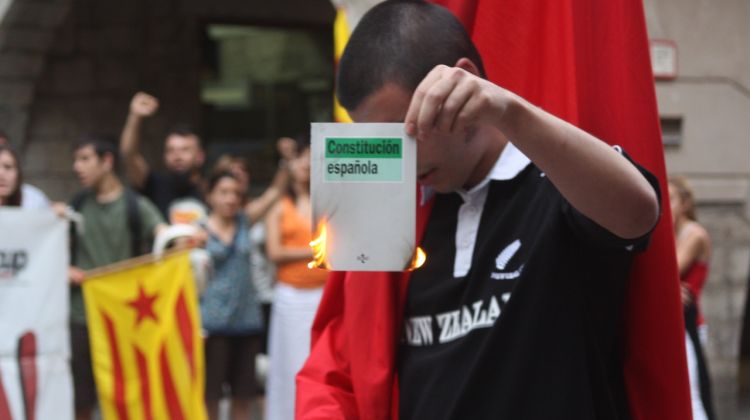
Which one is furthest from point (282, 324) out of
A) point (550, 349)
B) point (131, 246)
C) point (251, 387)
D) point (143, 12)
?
point (550, 349)

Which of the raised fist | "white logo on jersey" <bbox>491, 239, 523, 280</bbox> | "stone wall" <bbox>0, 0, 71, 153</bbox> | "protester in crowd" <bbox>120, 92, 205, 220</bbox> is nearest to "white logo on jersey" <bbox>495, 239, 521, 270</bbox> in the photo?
"white logo on jersey" <bbox>491, 239, 523, 280</bbox>

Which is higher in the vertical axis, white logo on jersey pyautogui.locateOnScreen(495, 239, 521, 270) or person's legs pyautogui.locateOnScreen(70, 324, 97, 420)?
white logo on jersey pyautogui.locateOnScreen(495, 239, 521, 270)

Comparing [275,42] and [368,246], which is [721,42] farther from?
[368,246]

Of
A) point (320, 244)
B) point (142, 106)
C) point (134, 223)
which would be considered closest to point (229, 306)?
point (134, 223)

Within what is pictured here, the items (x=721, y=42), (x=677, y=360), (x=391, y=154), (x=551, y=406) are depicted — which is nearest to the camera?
(x=391, y=154)

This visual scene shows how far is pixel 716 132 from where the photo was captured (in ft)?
28.7

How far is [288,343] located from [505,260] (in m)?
4.99

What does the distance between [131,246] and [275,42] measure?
17.0 ft

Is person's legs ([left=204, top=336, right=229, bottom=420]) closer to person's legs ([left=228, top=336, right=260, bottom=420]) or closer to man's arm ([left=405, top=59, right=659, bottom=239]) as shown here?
person's legs ([left=228, top=336, right=260, bottom=420])

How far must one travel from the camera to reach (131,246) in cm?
635

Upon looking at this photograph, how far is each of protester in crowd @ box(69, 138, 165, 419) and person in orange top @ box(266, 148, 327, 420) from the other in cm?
83

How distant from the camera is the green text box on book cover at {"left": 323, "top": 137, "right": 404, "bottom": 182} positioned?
1.71 m

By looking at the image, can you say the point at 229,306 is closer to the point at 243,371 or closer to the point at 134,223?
the point at 243,371

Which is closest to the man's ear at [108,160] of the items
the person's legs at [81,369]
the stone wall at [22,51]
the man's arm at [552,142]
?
the person's legs at [81,369]
